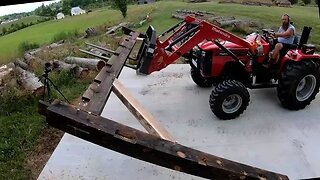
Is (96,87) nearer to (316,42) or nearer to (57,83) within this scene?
(57,83)

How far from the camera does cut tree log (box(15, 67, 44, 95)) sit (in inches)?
234

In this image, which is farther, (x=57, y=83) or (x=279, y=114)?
(x=57, y=83)

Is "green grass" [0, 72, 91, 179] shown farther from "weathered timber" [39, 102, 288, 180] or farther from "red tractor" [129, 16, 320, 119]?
"weathered timber" [39, 102, 288, 180]

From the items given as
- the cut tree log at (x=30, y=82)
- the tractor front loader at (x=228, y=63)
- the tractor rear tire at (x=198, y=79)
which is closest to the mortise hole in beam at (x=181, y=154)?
the tractor front loader at (x=228, y=63)

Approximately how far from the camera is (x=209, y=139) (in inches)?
173

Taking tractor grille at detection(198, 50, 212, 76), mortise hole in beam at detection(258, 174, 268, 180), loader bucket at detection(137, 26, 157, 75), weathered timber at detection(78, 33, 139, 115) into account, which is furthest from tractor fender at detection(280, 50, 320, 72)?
mortise hole in beam at detection(258, 174, 268, 180)

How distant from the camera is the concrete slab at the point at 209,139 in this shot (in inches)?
152

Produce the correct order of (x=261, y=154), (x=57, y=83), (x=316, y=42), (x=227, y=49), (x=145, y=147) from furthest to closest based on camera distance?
1. (x=316, y=42)
2. (x=57, y=83)
3. (x=227, y=49)
4. (x=261, y=154)
5. (x=145, y=147)

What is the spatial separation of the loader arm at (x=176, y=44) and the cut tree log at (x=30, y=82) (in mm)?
1998

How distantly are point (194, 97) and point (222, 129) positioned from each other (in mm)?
1112

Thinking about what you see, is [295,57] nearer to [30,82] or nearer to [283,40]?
[283,40]

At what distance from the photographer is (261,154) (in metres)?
4.06

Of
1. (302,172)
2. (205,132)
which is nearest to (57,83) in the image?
(205,132)

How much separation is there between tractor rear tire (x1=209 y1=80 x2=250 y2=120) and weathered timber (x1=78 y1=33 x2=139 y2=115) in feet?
4.34
